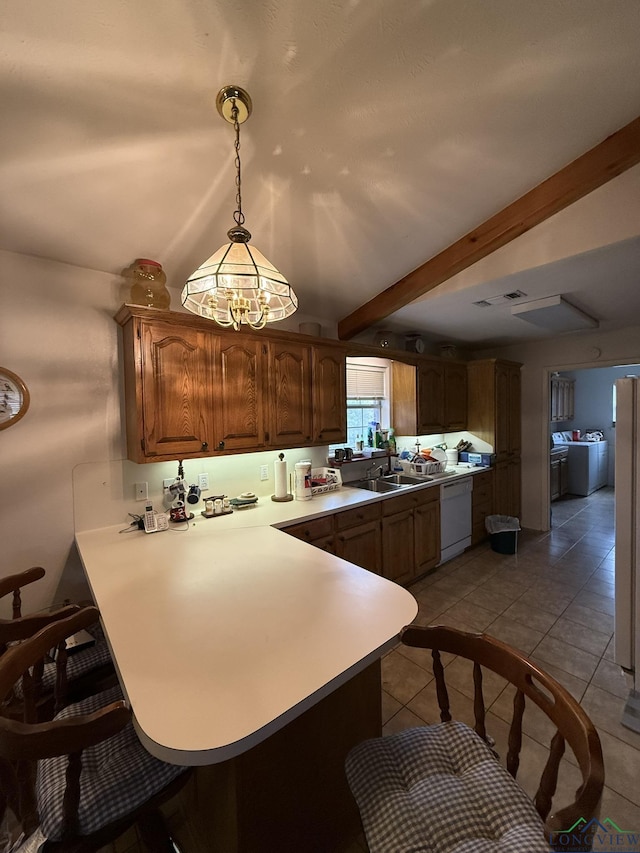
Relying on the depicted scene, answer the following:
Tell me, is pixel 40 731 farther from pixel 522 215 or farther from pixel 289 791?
pixel 522 215

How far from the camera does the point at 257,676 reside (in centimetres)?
86

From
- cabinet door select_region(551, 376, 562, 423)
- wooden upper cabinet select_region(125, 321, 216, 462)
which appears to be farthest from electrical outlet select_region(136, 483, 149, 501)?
cabinet door select_region(551, 376, 562, 423)

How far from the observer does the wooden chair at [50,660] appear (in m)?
1.16

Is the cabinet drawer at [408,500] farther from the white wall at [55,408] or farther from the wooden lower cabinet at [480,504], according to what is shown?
the white wall at [55,408]

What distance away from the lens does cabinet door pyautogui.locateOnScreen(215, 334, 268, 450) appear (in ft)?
7.50

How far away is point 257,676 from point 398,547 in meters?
2.30

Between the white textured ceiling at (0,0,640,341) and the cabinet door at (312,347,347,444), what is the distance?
90cm

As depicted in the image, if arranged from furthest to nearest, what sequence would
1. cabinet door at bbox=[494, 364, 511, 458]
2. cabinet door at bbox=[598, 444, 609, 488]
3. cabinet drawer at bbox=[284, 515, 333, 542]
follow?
cabinet door at bbox=[598, 444, 609, 488] < cabinet door at bbox=[494, 364, 511, 458] < cabinet drawer at bbox=[284, 515, 333, 542]

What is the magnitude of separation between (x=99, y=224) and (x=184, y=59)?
3.07 feet

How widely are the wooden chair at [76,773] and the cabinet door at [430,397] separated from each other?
3.35 meters

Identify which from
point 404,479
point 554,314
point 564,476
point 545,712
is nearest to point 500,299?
point 554,314

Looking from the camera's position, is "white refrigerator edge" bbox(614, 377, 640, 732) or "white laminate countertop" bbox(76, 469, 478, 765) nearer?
"white laminate countertop" bbox(76, 469, 478, 765)

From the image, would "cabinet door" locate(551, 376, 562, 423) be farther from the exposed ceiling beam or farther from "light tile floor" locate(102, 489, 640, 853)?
the exposed ceiling beam

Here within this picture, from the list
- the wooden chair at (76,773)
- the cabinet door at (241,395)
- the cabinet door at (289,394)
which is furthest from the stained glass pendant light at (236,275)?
the wooden chair at (76,773)
